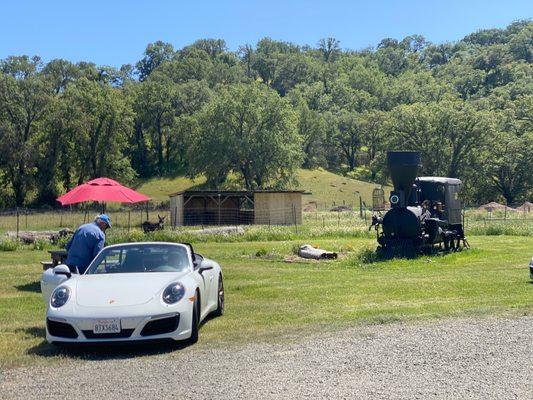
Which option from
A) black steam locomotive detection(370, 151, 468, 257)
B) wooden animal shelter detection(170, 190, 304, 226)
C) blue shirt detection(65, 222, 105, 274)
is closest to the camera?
blue shirt detection(65, 222, 105, 274)

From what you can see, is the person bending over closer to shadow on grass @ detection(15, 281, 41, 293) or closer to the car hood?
the car hood

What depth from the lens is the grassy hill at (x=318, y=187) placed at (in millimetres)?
86188

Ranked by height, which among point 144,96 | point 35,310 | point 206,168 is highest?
point 144,96

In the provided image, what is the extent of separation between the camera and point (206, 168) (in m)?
83.4

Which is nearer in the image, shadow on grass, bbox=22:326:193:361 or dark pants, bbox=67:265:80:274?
shadow on grass, bbox=22:326:193:361

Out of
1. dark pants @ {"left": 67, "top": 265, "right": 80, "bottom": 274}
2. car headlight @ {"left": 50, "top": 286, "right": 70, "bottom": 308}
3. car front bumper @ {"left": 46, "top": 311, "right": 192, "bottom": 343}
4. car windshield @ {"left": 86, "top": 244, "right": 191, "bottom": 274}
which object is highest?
car windshield @ {"left": 86, "top": 244, "right": 191, "bottom": 274}

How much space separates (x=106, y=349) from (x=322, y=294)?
19.7 ft

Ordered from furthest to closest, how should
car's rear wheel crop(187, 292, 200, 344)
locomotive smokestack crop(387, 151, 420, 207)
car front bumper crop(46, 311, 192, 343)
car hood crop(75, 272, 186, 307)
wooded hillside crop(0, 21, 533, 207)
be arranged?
wooded hillside crop(0, 21, 533, 207) → locomotive smokestack crop(387, 151, 420, 207) → car's rear wheel crop(187, 292, 200, 344) → car hood crop(75, 272, 186, 307) → car front bumper crop(46, 311, 192, 343)

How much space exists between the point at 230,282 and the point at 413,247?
7.41 metres

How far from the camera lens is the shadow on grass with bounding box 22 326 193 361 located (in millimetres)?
8656

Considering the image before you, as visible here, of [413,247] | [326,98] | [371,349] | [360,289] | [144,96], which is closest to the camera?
[371,349]

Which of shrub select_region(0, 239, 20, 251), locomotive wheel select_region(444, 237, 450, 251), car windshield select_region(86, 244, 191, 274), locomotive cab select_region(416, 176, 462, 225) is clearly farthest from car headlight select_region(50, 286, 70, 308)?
shrub select_region(0, 239, 20, 251)

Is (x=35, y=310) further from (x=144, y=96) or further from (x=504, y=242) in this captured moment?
(x=144, y=96)

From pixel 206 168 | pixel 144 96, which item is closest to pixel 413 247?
pixel 206 168
